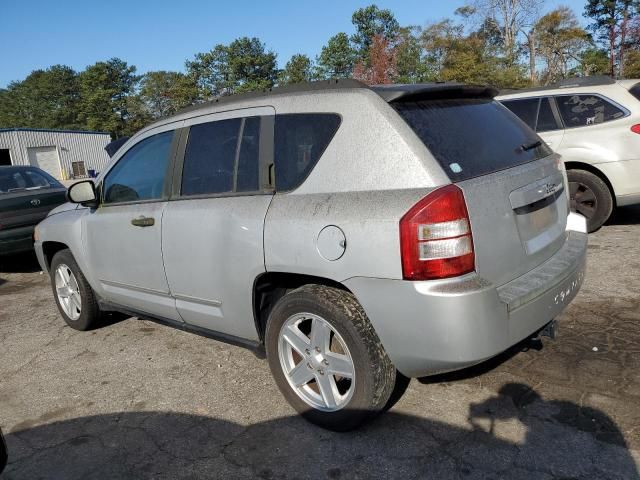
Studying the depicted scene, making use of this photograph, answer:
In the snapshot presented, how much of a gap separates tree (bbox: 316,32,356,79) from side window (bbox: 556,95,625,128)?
2184 inches

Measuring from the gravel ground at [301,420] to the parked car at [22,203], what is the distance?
3.36 metres

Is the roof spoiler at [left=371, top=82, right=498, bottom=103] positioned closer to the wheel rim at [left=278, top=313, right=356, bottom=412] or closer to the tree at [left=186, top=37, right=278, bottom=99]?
the wheel rim at [left=278, top=313, right=356, bottom=412]

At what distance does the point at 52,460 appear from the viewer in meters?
2.73

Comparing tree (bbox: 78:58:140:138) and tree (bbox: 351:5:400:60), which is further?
tree (bbox: 78:58:140:138)

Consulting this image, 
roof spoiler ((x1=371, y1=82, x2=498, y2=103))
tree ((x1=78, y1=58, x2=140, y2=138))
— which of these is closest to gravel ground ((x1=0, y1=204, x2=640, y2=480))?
roof spoiler ((x1=371, y1=82, x2=498, y2=103))

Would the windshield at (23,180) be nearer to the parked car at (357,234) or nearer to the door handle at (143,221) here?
the door handle at (143,221)

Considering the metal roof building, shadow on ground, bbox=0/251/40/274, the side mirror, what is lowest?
shadow on ground, bbox=0/251/40/274

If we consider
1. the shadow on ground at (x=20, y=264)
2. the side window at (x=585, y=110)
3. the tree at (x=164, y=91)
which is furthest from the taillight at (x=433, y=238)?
the tree at (x=164, y=91)

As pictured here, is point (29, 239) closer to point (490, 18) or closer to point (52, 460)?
point (52, 460)

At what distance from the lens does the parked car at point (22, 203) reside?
7.01m

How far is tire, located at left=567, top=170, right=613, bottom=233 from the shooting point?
6.12m

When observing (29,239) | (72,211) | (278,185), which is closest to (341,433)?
(278,185)

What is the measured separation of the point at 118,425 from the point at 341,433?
1.31 m

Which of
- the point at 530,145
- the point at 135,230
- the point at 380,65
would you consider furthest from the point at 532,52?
the point at 135,230
